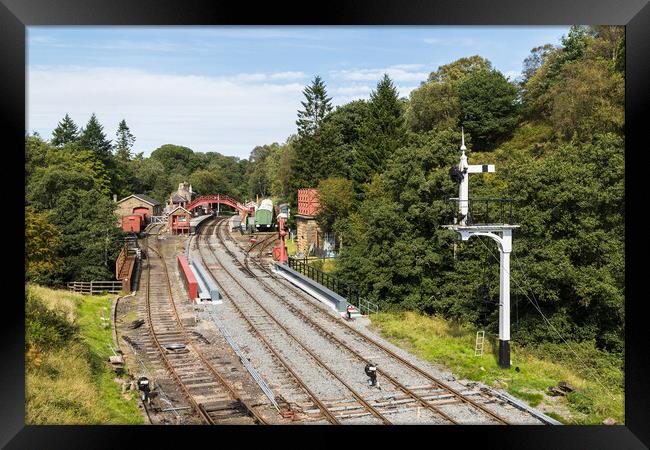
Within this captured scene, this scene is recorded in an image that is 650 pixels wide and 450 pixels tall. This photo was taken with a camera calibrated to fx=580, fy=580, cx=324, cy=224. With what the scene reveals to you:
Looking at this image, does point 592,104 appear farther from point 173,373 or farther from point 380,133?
point 173,373

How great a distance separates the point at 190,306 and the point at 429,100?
2039cm

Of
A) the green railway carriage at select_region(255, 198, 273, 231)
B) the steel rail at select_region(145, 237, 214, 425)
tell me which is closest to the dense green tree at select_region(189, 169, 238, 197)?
the green railway carriage at select_region(255, 198, 273, 231)

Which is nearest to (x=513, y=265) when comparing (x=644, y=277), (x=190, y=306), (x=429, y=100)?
(x=644, y=277)

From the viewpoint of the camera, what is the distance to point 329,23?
666cm

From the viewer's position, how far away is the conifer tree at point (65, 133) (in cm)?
4956

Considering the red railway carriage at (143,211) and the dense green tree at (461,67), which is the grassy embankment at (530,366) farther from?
the red railway carriage at (143,211)

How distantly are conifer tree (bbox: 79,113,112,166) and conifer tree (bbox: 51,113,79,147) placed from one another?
3.88 feet

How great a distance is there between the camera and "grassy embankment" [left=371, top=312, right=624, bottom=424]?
9.35 metres

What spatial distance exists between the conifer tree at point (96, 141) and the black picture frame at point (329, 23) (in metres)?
42.9

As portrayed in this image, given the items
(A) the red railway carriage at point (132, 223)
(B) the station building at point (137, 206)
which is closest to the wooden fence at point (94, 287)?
(A) the red railway carriage at point (132, 223)

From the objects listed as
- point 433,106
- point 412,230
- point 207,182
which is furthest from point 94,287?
point 207,182

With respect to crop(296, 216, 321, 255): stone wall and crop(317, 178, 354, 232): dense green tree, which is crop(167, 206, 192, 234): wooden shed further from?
crop(317, 178, 354, 232): dense green tree

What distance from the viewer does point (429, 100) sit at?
109ft

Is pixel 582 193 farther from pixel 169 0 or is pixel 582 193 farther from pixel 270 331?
pixel 169 0
